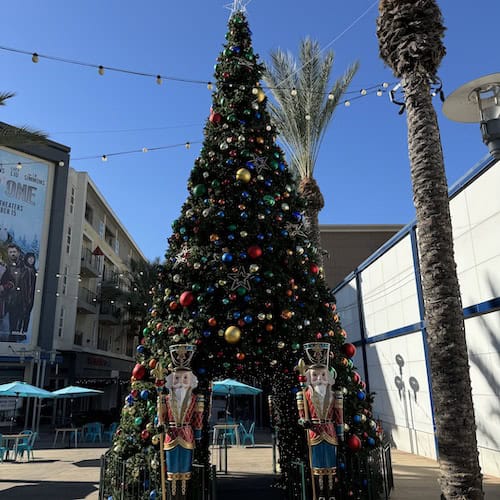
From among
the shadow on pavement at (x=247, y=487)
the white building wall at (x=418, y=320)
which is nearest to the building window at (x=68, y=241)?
the white building wall at (x=418, y=320)

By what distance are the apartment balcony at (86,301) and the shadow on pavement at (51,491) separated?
21194 mm

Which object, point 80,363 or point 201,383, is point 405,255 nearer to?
point 201,383

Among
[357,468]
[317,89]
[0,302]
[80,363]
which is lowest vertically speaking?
[357,468]

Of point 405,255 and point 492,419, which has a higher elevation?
point 405,255

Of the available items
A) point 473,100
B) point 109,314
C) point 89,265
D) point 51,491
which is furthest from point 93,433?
point 473,100

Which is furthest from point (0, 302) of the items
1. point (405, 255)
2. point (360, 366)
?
point (405, 255)

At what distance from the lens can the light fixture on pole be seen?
372 cm

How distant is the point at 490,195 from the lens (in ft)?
32.9

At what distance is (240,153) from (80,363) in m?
26.0

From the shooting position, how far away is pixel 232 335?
6.59m

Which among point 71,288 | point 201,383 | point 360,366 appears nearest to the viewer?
point 201,383

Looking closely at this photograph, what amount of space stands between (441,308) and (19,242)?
24.9 m

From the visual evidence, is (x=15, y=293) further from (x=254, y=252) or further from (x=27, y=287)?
(x=254, y=252)

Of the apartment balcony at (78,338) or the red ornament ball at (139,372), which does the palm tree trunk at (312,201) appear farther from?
the apartment balcony at (78,338)
